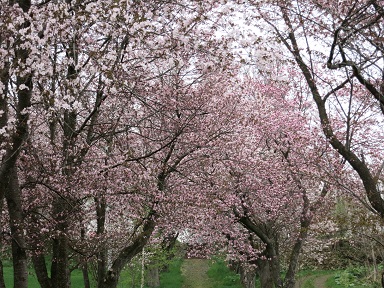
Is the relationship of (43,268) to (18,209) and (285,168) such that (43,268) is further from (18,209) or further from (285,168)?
(285,168)

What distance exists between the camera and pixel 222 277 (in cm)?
2742

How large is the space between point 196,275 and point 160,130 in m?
23.5

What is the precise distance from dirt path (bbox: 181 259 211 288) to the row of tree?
695 cm

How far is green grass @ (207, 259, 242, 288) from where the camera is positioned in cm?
2473

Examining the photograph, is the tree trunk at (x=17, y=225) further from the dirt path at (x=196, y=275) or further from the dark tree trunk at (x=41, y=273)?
the dirt path at (x=196, y=275)

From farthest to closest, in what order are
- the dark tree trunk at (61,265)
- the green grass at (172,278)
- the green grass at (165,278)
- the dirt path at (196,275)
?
the dirt path at (196,275) → the green grass at (172,278) → the green grass at (165,278) → the dark tree trunk at (61,265)

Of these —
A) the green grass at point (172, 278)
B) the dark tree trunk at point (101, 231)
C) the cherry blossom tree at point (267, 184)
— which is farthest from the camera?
the green grass at point (172, 278)

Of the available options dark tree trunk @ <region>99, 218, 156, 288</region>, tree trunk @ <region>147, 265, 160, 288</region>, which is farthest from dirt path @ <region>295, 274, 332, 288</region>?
dark tree trunk @ <region>99, 218, 156, 288</region>

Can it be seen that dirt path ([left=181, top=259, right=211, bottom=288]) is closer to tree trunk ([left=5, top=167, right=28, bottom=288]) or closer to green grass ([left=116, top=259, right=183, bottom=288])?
green grass ([left=116, top=259, right=183, bottom=288])

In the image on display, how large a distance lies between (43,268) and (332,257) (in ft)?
38.3

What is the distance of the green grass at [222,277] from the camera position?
24734 millimetres

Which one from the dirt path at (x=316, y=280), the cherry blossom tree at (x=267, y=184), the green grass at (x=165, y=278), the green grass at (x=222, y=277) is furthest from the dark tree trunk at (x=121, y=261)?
the green grass at (x=222, y=277)

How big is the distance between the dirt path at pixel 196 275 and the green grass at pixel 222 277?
443 mm


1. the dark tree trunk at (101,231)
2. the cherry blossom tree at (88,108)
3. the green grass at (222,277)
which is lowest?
the green grass at (222,277)
